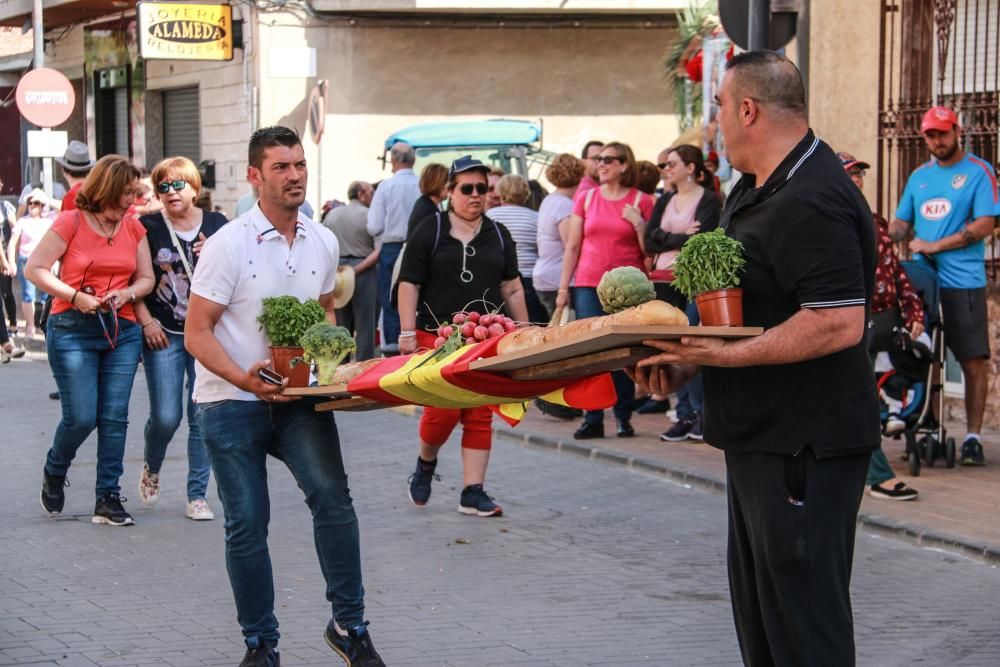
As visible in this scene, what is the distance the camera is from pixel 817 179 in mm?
4156

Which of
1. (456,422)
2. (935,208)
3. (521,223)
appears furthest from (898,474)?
(521,223)

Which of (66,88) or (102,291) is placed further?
(66,88)

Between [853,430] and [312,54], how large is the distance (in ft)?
76.0

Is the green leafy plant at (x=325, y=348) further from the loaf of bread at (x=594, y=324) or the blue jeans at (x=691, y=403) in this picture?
the blue jeans at (x=691, y=403)

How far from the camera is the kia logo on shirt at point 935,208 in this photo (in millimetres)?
10539

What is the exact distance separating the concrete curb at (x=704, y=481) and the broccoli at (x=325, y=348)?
4091 millimetres

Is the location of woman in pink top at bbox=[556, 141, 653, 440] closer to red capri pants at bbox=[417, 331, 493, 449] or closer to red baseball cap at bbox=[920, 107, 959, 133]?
red baseball cap at bbox=[920, 107, 959, 133]

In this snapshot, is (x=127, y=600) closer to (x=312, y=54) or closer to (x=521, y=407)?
(x=521, y=407)

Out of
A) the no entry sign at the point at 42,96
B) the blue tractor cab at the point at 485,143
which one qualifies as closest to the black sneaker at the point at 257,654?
the blue tractor cab at the point at 485,143

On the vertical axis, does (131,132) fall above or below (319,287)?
above

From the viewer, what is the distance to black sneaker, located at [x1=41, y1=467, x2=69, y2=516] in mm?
8922

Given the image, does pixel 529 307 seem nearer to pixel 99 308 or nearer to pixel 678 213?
pixel 678 213

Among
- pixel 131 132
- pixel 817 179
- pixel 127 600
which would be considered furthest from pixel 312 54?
pixel 817 179

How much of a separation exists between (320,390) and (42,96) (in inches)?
758
